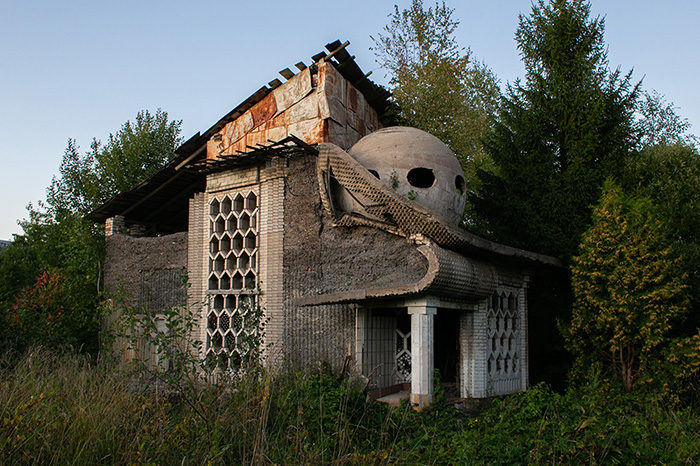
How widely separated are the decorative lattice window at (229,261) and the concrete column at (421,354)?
158 inches

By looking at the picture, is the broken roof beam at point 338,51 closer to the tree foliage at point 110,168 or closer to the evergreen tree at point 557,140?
the evergreen tree at point 557,140

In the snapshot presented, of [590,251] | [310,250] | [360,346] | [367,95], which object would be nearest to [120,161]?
[367,95]

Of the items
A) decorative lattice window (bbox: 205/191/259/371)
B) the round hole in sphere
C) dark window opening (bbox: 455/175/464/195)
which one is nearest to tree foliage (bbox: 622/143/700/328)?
dark window opening (bbox: 455/175/464/195)

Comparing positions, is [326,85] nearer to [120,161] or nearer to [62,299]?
[62,299]

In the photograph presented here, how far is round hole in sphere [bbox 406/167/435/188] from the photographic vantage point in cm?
1185

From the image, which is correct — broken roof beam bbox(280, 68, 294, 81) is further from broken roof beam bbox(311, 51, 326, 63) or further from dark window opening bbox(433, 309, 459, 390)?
dark window opening bbox(433, 309, 459, 390)

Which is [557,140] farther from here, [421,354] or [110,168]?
[110,168]

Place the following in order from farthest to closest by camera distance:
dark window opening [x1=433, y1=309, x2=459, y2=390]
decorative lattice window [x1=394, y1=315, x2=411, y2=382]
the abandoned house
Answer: dark window opening [x1=433, y1=309, x2=459, y2=390] → decorative lattice window [x1=394, y1=315, x2=411, y2=382] → the abandoned house

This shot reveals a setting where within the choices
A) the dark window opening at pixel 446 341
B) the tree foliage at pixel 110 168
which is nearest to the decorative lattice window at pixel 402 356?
the dark window opening at pixel 446 341

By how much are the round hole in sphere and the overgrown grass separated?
5193 mm

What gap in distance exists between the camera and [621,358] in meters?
10.8

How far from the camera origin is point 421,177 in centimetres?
1220

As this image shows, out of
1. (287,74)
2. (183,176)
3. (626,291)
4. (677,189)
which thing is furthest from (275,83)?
(677,189)

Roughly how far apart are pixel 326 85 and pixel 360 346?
5.47 metres
